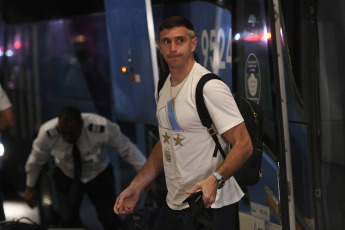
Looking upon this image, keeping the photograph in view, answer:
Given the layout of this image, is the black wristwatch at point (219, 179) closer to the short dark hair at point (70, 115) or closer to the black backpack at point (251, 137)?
the black backpack at point (251, 137)

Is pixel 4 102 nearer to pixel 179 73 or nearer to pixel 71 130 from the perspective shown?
pixel 71 130

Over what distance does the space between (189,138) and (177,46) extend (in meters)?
0.40

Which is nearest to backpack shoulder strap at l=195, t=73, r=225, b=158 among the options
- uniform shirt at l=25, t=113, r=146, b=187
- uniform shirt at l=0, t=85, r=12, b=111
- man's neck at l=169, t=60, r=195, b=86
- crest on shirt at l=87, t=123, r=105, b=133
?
man's neck at l=169, t=60, r=195, b=86

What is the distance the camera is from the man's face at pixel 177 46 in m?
2.83

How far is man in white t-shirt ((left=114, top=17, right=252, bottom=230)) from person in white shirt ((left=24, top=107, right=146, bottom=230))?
123 centimetres

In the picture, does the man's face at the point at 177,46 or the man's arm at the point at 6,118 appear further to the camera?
the man's arm at the point at 6,118

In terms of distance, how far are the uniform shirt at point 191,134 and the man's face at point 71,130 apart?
4.70 ft

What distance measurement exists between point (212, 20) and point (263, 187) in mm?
923

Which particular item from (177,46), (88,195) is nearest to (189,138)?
(177,46)

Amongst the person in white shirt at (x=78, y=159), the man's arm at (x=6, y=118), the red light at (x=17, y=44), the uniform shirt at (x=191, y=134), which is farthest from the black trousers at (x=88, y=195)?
the uniform shirt at (x=191, y=134)

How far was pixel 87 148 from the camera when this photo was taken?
4.35 meters

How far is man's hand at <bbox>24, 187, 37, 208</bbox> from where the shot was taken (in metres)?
4.58

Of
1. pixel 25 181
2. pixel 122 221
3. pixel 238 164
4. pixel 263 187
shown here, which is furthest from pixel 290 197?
pixel 25 181

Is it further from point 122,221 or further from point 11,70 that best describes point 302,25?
point 11,70
